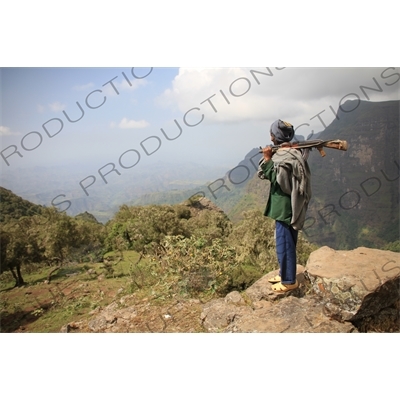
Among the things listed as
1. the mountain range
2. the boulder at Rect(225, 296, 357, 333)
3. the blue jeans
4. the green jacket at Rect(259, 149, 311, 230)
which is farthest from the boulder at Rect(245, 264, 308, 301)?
the mountain range

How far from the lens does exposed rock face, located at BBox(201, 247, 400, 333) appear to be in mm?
2709

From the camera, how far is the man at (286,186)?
2.83 metres

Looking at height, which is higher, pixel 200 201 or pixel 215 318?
pixel 200 201

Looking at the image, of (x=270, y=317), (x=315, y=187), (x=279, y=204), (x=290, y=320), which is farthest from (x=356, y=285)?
(x=315, y=187)

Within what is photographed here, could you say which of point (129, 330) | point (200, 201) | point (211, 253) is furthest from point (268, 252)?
point (200, 201)

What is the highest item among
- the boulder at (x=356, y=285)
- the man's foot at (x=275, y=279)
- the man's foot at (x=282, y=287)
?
the man's foot at (x=275, y=279)

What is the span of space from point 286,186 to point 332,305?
46.1 inches

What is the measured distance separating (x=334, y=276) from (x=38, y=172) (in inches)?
169

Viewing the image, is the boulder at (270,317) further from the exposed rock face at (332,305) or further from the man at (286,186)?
the man at (286,186)

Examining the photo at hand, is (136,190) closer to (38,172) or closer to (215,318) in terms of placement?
(38,172)

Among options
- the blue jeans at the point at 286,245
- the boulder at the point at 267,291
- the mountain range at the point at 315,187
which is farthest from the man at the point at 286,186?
the mountain range at the point at 315,187

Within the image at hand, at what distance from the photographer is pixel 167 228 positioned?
18.5 ft

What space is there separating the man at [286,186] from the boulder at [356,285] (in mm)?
334

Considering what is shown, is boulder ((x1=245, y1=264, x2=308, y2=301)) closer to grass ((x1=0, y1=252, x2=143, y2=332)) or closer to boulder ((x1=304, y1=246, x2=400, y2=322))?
boulder ((x1=304, y1=246, x2=400, y2=322))
